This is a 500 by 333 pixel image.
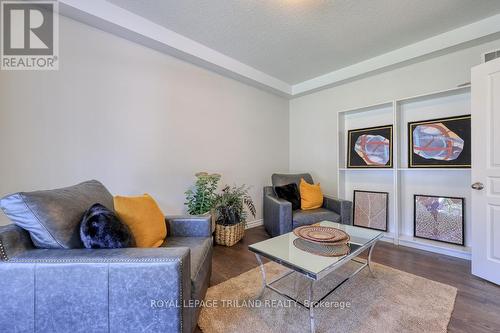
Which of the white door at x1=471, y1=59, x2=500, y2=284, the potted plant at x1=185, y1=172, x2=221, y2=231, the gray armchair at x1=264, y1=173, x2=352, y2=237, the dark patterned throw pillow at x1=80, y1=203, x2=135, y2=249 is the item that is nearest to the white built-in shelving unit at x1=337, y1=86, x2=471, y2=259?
the white door at x1=471, y1=59, x2=500, y2=284

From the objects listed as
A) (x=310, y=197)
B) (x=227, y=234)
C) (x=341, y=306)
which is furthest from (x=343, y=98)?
(x=341, y=306)

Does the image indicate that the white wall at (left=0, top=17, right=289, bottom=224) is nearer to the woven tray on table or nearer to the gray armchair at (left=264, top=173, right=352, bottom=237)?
the woven tray on table

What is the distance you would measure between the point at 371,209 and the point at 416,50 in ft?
7.03

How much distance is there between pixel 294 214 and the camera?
9.64 feet

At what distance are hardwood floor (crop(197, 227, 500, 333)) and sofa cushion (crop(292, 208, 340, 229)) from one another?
622mm

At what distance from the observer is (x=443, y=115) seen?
109 inches

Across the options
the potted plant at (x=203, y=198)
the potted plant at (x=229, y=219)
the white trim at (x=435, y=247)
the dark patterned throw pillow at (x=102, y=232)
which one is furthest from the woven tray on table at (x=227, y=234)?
the white trim at (x=435, y=247)

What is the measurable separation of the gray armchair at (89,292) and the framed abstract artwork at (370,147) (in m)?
3.10

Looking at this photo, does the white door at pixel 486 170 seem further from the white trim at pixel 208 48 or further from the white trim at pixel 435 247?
the white trim at pixel 208 48

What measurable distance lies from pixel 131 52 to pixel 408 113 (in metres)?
3.56

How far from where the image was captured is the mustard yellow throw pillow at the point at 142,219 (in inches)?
57.4

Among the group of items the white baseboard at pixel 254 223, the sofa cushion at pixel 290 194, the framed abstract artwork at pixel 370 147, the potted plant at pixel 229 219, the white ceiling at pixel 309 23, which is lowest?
the white baseboard at pixel 254 223

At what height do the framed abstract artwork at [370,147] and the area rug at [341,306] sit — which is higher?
the framed abstract artwork at [370,147]

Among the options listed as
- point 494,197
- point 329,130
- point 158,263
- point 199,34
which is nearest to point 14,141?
point 158,263
